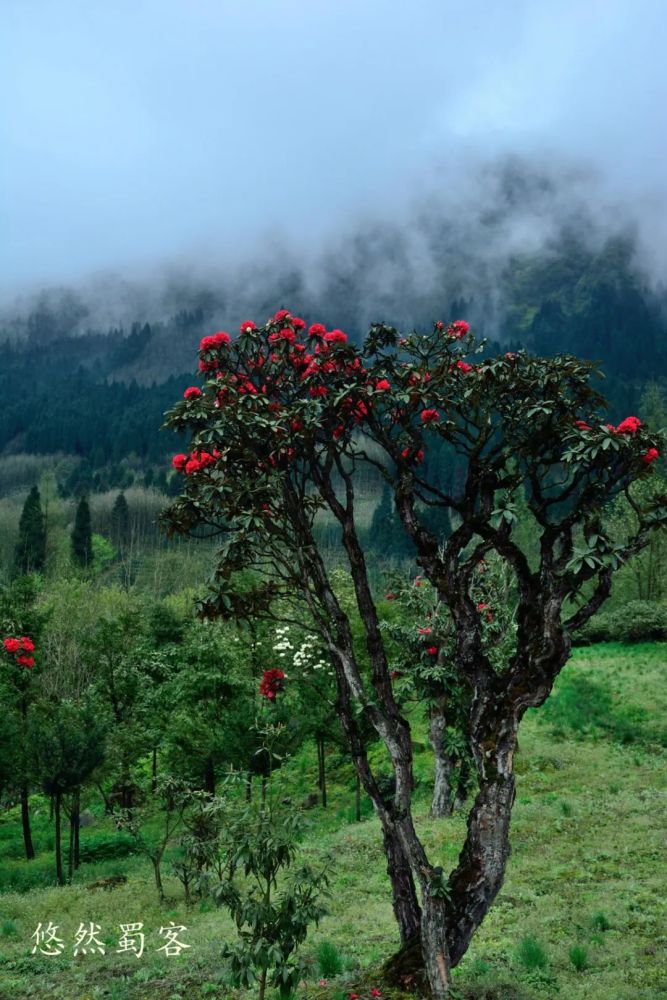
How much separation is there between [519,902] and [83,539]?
117m

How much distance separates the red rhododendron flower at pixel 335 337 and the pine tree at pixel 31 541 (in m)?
109

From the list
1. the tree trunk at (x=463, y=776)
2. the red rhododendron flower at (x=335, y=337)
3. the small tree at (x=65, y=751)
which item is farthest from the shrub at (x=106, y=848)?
the red rhododendron flower at (x=335, y=337)

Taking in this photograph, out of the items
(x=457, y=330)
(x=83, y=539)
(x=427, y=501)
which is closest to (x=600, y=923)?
(x=427, y=501)

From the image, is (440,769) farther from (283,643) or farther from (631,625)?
(631,625)

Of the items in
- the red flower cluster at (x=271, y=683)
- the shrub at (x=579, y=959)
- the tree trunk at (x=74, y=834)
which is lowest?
→ the tree trunk at (x=74, y=834)

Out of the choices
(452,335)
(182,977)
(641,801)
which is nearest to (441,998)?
(182,977)

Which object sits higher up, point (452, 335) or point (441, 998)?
point (452, 335)

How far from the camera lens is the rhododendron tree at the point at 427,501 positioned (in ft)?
26.0

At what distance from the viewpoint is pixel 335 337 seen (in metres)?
9.24

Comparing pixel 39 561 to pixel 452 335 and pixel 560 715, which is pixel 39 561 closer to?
pixel 560 715

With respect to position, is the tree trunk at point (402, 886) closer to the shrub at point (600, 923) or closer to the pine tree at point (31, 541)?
the shrub at point (600, 923)

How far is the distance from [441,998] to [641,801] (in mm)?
15659

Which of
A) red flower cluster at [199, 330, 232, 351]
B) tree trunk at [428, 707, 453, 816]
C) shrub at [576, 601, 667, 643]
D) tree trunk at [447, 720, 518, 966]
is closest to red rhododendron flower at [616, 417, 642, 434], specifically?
tree trunk at [447, 720, 518, 966]

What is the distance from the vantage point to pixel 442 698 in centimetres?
2142
